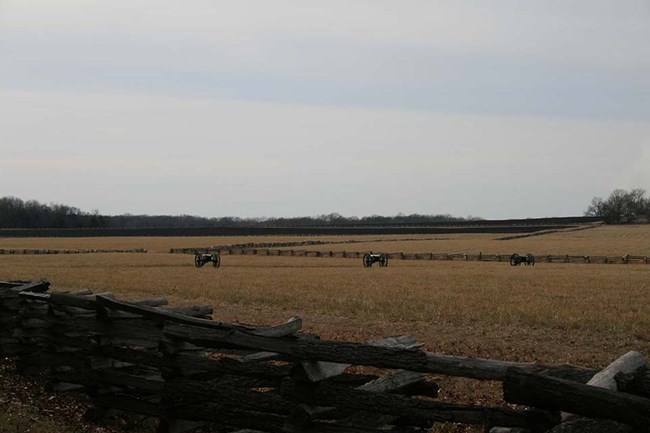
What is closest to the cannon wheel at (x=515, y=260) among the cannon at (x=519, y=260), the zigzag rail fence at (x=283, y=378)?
the cannon at (x=519, y=260)

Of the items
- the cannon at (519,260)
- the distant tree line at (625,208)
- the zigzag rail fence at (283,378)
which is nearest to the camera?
the zigzag rail fence at (283,378)

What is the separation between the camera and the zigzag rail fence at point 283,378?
16.9 ft

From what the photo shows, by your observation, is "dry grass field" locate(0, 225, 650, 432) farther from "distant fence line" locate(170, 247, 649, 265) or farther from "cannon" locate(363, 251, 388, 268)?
"distant fence line" locate(170, 247, 649, 265)

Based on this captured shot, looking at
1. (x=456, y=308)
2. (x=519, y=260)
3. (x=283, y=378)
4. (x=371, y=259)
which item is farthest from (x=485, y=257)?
(x=283, y=378)

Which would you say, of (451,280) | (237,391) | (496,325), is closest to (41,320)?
(237,391)

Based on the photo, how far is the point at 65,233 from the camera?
147250 mm

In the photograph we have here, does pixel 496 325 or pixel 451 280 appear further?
pixel 451 280

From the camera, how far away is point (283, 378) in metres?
7.10

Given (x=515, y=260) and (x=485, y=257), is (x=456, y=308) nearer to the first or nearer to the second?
(x=515, y=260)

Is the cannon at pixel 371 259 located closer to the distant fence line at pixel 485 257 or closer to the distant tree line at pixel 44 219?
the distant fence line at pixel 485 257

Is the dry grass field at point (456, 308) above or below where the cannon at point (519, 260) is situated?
below

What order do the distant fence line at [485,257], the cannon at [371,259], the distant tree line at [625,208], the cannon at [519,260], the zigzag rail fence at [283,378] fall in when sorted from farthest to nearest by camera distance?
1. the distant tree line at [625,208]
2. the distant fence line at [485,257]
3. the cannon at [519,260]
4. the cannon at [371,259]
5. the zigzag rail fence at [283,378]

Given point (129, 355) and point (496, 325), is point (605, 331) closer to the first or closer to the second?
point (496, 325)

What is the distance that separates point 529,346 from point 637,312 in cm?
699
